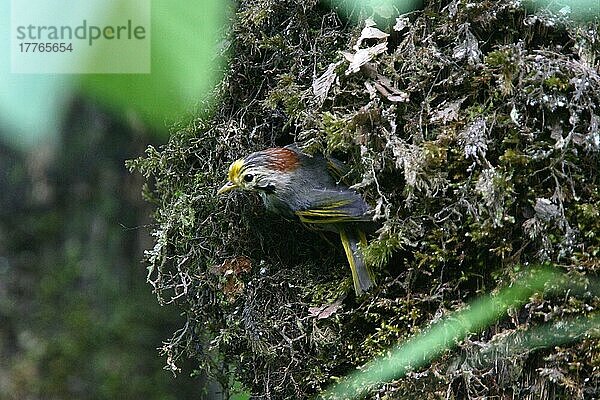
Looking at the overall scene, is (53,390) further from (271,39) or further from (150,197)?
(271,39)

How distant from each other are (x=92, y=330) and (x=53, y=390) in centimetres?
29

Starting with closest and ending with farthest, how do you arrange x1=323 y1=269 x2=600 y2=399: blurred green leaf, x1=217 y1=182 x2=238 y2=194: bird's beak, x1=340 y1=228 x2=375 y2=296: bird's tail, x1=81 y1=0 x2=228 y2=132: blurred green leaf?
x1=81 y1=0 x2=228 y2=132: blurred green leaf → x1=323 y1=269 x2=600 y2=399: blurred green leaf → x1=340 y1=228 x2=375 y2=296: bird's tail → x1=217 y1=182 x2=238 y2=194: bird's beak

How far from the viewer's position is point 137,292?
7.36 ft

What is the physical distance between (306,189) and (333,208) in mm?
76

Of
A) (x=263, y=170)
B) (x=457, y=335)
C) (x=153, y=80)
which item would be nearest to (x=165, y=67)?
(x=153, y=80)

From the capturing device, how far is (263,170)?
1.26 m

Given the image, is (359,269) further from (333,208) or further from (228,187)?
(228,187)

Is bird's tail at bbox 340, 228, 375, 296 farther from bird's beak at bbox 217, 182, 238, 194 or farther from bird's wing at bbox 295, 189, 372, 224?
bird's beak at bbox 217, 182, 238, 194

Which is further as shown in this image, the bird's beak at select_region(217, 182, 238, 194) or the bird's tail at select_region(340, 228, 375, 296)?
the bird's beak at select_region(217, 182, 238, 194)

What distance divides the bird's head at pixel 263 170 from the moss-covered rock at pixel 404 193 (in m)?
0.06

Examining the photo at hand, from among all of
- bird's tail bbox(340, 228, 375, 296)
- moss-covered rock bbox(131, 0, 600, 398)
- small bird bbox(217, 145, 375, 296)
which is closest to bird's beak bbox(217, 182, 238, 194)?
small bird bbox(217, 145, 375, 296)

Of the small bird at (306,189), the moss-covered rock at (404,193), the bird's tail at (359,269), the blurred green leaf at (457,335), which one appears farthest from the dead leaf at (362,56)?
the blurred green leaf at (457,335)

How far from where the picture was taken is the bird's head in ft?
4.14

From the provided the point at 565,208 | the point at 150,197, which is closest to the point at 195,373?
the point at 150,197
